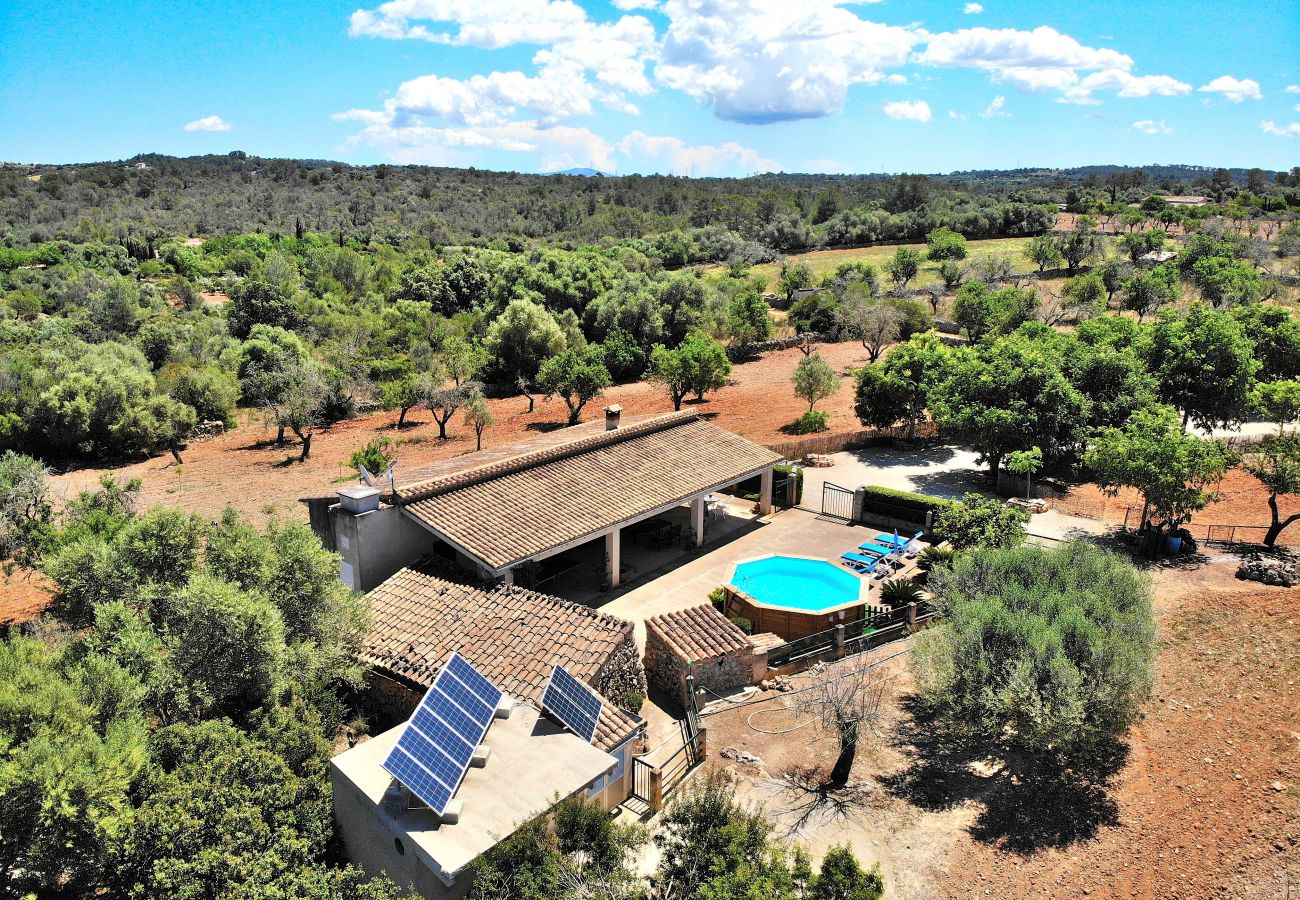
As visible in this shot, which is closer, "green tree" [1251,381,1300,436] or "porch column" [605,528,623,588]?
"porch column" [605,528,623,588]

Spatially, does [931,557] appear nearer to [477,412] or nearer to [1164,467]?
Result: [1164,467]

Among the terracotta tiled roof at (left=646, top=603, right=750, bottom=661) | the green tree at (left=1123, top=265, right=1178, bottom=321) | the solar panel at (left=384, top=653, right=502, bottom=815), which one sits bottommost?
the terracotta tiled roof at (left=646, top=603, right=750, bottom=661)

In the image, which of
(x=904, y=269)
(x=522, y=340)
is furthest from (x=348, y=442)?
(x=904, y=269)

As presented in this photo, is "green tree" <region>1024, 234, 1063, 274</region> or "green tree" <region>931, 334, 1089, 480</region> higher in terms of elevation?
"green tree" <region>1024, 234, 1063, 274</region>

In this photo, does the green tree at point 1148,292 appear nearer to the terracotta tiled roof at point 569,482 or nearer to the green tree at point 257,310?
the terracotta tiled roof at point 569,482

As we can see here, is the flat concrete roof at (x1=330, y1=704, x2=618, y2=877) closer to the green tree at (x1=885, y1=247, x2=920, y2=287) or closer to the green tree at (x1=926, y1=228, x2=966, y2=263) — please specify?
the green tree at (x1=885, y1=247, x2=920, y2=287)

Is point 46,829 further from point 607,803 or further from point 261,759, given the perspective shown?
point 607,803

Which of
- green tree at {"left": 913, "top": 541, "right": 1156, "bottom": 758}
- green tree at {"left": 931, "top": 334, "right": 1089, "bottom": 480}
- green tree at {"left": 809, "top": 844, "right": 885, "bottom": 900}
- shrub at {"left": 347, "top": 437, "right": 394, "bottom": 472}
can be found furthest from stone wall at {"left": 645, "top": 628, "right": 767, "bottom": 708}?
shrub at {"left": 347, "top": 437, "right": 394, "bottom": 472}

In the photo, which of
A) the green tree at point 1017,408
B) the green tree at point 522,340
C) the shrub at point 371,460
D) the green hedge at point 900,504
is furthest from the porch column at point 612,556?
the green tree at point 522,340
